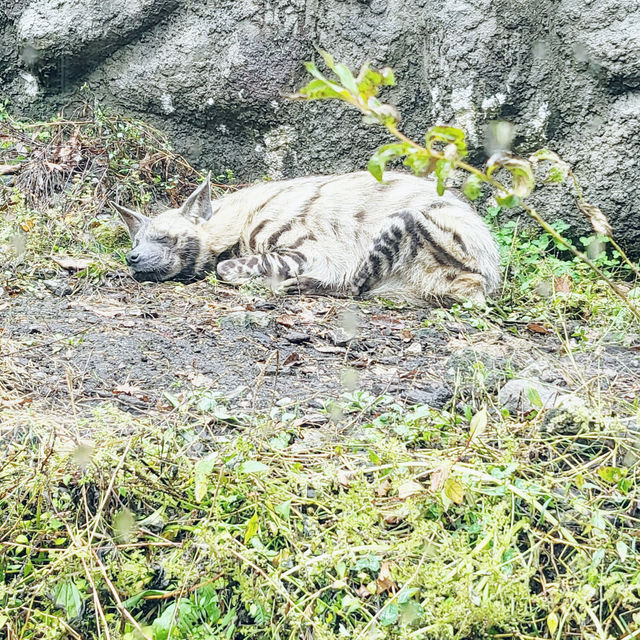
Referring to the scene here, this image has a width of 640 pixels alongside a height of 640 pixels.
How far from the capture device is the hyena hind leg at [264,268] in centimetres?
577

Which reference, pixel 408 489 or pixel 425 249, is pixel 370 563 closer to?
pixel 408 489

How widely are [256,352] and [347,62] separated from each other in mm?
3426

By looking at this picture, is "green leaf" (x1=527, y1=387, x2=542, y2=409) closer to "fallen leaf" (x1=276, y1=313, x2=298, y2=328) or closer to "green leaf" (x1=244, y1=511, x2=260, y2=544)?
"green leaf" (x1=244, y1=511, x2=260, y2=544)

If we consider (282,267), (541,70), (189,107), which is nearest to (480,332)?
(282,267)

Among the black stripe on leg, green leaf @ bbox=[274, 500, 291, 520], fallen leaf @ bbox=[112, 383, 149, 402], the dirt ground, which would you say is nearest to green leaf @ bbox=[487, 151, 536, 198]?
green leaf @ bbox=[274, 500, 291, 520]

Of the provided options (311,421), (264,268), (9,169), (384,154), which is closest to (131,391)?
(311,421)

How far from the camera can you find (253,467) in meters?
2.61

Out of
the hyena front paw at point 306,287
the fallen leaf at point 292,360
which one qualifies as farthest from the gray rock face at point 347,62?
the fallen leaf at point 292,360

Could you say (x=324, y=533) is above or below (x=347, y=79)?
below

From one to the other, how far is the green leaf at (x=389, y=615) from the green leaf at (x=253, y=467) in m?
0.58

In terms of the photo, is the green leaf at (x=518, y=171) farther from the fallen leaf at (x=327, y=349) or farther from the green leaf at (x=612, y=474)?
the fallen leaf at (x=327, y=349)

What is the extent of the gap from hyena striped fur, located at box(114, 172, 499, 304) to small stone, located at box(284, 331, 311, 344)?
1.17m

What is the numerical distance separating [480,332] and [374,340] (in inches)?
24.5

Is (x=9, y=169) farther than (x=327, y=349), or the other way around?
(x=9, y=169)
